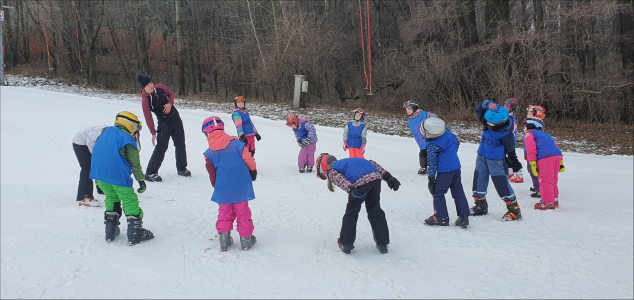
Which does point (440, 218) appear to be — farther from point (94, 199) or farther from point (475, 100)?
point (475, 100)

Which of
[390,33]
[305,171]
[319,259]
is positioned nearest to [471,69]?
[390,33]

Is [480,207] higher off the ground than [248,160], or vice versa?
[248,160]

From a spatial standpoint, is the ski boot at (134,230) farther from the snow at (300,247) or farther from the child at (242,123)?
the child at (242,123)

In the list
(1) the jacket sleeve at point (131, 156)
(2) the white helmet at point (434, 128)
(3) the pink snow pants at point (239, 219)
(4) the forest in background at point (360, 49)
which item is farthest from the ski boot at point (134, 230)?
(4) the forest in background at point (360, 49)

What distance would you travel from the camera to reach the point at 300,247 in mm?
5812

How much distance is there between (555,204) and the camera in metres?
7.58

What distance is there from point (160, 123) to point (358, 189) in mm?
5511

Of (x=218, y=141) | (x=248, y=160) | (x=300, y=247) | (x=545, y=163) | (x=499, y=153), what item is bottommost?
(x=300, y=247)

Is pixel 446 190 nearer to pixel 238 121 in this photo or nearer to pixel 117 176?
pixel 117 176

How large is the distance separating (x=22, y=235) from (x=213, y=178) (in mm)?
2557

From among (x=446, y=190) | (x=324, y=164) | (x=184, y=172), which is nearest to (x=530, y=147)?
(x=446, y=190)

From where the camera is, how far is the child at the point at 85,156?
23.2 feet

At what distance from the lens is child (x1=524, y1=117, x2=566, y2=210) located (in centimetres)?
749

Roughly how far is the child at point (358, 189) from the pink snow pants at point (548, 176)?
3492 millimetres
